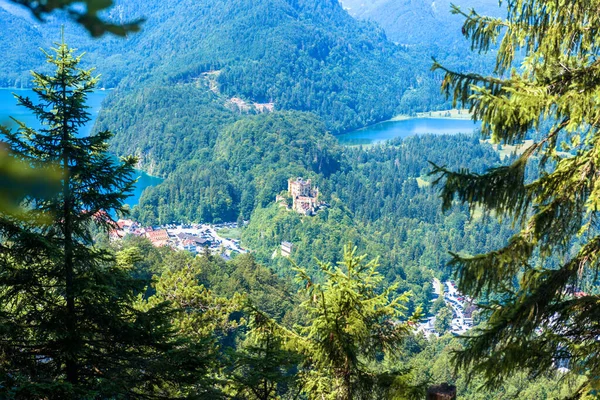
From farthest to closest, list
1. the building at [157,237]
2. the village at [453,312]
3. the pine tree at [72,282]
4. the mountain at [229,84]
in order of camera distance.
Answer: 1. the mountain at [229,84]
2. the building at [157,237]
3. the village at [453,312]
4. the pine tree at [72,282]

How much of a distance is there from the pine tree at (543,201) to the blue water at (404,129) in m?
98.3

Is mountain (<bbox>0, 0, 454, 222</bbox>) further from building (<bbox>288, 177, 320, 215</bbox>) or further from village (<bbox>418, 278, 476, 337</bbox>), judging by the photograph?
village (<bbox>418, 278, 476, 337</bbox>)

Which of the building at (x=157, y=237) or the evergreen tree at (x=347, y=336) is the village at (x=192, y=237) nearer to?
the building at (x=157, y=237)

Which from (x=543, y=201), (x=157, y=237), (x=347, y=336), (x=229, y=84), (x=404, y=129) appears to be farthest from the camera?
(x=404, y=129)

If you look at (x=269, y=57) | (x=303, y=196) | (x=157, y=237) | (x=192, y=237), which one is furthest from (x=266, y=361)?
(x=269, y=57)

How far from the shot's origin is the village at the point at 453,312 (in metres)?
41.3

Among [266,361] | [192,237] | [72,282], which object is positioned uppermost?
[72,282]

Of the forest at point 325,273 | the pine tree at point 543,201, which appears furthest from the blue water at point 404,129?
the pine tree at point 543,201

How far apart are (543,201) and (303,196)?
57.9 meters

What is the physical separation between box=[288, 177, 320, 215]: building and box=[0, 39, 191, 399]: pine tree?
5429cm

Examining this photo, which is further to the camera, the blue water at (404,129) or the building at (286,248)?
the blue water at (404,129)

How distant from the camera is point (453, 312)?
44.9m

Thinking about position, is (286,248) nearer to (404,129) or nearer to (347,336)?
(347,336)

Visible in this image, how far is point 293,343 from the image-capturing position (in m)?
4.49
